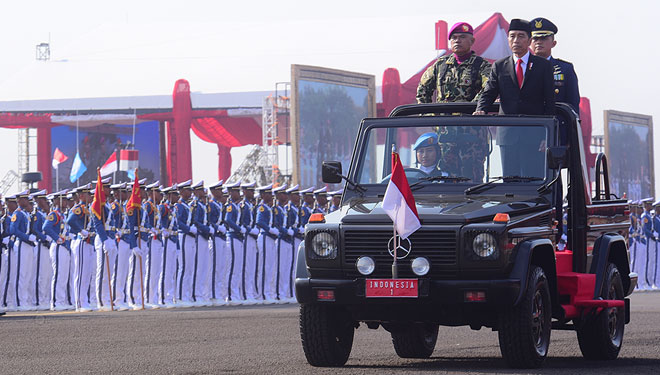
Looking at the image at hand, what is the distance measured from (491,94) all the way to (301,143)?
22.1 meters

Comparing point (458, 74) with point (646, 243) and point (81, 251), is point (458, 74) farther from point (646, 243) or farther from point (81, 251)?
point (646, 243)

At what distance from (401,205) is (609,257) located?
297 cm

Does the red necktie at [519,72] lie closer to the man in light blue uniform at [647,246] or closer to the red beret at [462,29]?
the red beret at [462,29]

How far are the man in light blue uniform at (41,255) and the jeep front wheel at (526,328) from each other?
48.3 feet

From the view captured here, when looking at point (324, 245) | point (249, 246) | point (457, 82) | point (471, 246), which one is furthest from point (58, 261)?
point (471, 246)

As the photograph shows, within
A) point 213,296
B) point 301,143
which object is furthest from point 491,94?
point 301,143

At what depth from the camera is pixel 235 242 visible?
78.8 feet

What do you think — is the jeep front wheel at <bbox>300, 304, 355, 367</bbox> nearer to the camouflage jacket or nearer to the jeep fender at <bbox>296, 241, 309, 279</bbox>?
the jeep fender at <bbox>296, 241, 309, 279</bbox>

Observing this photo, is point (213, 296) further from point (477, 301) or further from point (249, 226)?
point (477, 301)

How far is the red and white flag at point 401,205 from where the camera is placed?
9.30 metres

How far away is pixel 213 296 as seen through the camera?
936 inches

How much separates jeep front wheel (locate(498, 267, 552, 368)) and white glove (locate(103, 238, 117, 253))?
1358cm

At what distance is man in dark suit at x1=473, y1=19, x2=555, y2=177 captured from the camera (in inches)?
413

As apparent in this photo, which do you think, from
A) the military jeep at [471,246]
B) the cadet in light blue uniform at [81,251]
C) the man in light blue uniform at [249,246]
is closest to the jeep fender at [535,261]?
the military jeep at [471,246]
